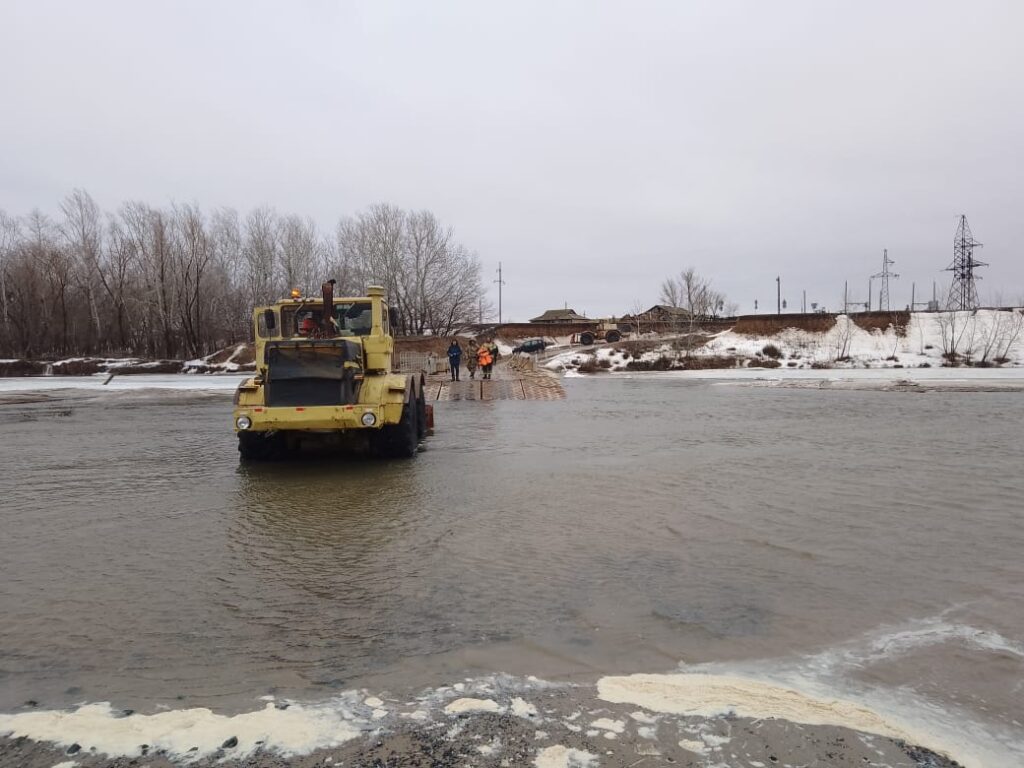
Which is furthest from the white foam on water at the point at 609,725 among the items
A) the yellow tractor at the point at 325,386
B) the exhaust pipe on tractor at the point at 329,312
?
the exhaust pipe on tractor at the point at 329,312

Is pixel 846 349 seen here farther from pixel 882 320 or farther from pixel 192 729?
pixel 192 729

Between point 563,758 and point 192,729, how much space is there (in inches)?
63.8

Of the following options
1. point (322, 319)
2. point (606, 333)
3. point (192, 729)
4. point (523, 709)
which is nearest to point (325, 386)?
point (322, 319)

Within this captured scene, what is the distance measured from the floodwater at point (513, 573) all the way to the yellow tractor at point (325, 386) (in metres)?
0.51

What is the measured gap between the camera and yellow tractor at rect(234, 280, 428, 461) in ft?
30.2

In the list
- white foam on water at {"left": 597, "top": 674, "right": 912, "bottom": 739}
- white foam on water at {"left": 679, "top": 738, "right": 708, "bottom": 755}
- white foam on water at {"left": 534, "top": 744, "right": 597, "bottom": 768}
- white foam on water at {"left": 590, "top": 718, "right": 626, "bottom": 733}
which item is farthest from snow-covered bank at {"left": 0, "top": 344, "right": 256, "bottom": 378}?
white foam on water at {"left": 679, "top": 738, "right": 708, "bottom": 755}

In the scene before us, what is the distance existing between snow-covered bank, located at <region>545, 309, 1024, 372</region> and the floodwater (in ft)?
103

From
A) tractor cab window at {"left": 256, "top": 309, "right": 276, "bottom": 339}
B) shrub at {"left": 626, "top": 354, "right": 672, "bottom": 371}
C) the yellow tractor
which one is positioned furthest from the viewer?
shrub at {"left": 626, "top": 354, "right": 672, "bottom": 371}

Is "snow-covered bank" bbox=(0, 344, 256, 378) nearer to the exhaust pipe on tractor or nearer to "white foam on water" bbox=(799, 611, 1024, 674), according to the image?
the exhaust pipe on tractor

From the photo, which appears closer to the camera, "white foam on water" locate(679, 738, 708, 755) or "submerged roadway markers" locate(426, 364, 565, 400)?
"white foam on water" locate(679, 738, 708, 755)

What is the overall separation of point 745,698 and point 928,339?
52433mm

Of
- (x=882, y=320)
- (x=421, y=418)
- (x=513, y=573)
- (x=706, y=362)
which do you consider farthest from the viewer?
(x=882, y=320)

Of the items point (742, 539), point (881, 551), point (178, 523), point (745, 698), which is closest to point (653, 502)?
point (742, 539)

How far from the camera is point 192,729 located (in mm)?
3066
